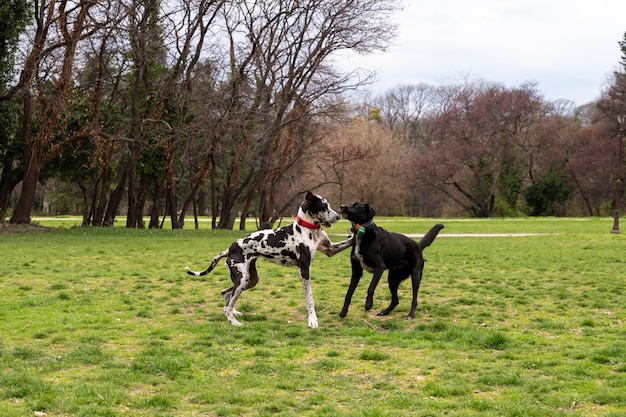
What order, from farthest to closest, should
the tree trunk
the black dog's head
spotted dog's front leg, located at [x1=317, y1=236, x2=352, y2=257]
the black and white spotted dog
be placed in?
1. the tree trunk
2. spotted dog's front leg, located at [x1=317, y1=236, x2=352, y2=257]
3. the black dog's head
4. the black and white spotted dog

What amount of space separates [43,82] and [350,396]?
20.6m

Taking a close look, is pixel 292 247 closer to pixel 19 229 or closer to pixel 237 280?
pixel 237 280

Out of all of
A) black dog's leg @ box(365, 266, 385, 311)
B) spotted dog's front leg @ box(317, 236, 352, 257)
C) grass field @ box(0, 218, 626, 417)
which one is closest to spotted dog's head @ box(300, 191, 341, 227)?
spotted dog's front leg @ box(317, 236, 352, 257)

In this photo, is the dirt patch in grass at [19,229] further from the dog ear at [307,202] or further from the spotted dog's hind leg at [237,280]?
the dog ear at [307,202]

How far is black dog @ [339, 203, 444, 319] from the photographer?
852 centimetres

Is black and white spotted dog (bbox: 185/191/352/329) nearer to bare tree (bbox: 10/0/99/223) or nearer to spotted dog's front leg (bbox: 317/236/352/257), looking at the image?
spotted dog's front leg (bbox: 317/236/352/257)

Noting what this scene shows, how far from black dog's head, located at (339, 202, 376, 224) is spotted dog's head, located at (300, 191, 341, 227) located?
0.65 ft

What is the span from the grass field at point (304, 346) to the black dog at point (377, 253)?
0.45 meters

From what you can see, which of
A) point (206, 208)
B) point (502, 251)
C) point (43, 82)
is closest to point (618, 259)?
point (502, 251)

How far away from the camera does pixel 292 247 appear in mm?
8430

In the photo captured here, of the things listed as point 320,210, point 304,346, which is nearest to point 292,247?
point 320,210

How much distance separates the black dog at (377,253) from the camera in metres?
8.52

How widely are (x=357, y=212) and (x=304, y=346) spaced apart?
1992 millimetres

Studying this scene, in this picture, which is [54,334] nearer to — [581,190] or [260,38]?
[260,38]
